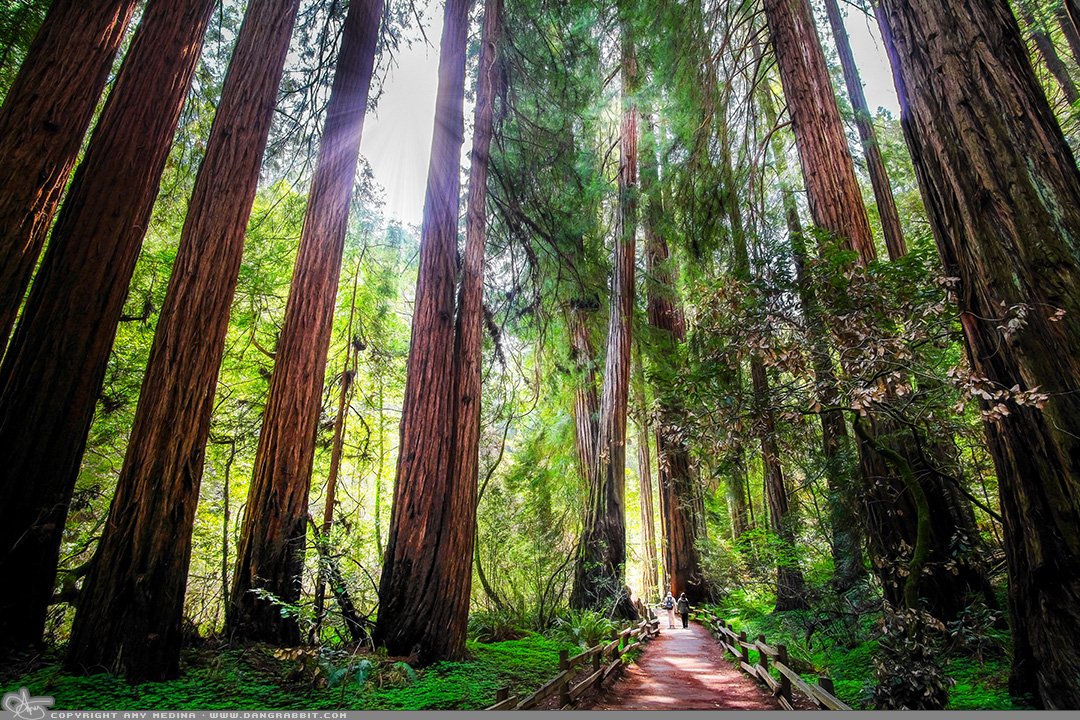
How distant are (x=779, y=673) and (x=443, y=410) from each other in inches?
177

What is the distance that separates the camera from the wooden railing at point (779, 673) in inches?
138

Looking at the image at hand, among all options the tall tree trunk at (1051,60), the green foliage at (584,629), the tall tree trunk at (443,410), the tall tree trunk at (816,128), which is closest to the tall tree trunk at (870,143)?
the tall tree trunk at (816,128)

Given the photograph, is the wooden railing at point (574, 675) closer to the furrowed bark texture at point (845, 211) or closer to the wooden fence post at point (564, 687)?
the wooden fence post at point (564, 687)

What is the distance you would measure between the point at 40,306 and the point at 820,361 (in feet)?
19.5

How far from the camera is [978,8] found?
2.46 m

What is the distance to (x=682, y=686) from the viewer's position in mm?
5633

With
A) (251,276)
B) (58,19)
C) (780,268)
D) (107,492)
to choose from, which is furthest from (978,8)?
(107,492)

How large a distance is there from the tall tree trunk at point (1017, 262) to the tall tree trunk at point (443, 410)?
3.98 meters

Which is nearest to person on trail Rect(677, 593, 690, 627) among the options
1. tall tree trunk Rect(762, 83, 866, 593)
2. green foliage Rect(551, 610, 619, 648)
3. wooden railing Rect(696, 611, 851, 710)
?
wooden railing Rect(696, 611, 851, 710)

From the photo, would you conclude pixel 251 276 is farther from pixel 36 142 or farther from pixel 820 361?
pixel 820 361

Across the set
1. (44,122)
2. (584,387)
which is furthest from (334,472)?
(584,387)

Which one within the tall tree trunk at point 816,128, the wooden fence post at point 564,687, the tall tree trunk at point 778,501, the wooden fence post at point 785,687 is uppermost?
the tall tree trunk at point 816,128

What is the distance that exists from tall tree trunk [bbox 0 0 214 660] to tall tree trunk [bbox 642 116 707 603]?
21.0ft
